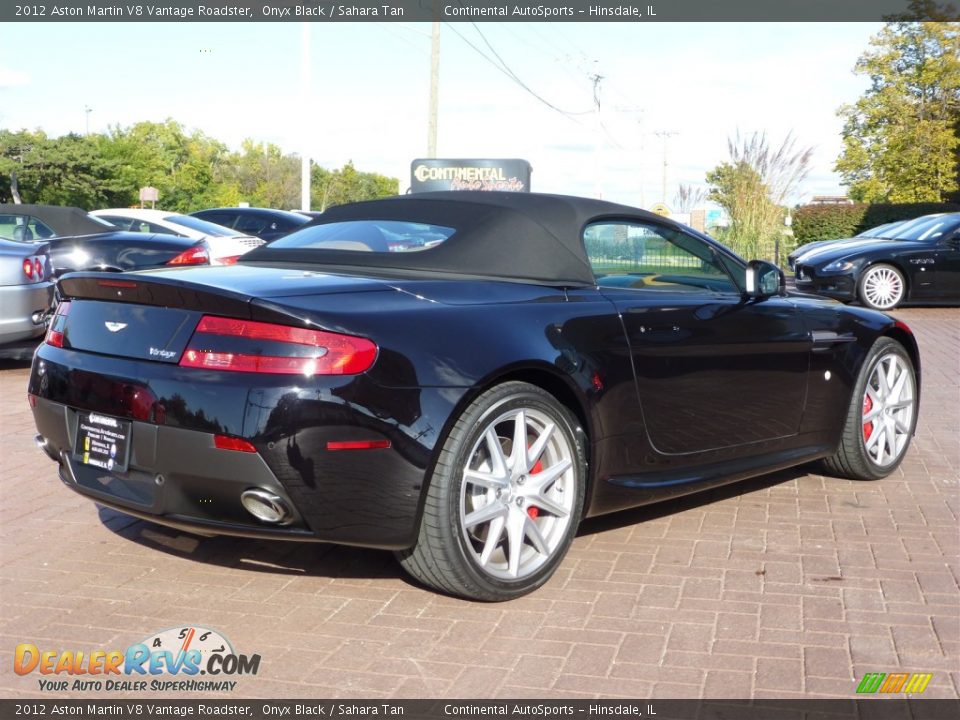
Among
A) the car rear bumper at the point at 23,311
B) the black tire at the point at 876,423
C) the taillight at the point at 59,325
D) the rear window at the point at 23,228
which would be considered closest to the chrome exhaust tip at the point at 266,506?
the taillight at the point at 59,325

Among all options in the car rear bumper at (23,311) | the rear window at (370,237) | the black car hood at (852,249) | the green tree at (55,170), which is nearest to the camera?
the rear window at (370,237)

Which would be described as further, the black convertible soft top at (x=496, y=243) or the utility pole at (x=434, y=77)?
the utility pole at (x=434, y=77)

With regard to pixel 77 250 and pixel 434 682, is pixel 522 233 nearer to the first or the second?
pixel 434 682

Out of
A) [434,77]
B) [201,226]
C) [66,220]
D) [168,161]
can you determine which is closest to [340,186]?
[168,161]

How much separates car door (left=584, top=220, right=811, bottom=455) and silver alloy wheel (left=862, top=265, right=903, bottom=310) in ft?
38.2

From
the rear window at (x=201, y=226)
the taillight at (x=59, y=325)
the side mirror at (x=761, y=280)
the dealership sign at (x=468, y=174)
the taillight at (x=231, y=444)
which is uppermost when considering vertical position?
the dealership sign at (x=468, y=174)

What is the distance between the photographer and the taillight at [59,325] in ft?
13.2

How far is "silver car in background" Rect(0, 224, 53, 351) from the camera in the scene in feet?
29.7

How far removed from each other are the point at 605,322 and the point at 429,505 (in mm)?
1095

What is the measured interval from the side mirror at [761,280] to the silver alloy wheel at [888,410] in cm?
94

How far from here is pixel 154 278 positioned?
3723 millimetres

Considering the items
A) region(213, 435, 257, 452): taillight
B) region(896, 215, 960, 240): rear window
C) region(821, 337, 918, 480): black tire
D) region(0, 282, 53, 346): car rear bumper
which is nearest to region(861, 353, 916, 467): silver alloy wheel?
region(821, 337, 918, 480): black tire

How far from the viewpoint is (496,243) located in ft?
14.1

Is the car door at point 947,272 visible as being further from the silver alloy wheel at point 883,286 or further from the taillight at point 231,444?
the taillight at point 231,444
